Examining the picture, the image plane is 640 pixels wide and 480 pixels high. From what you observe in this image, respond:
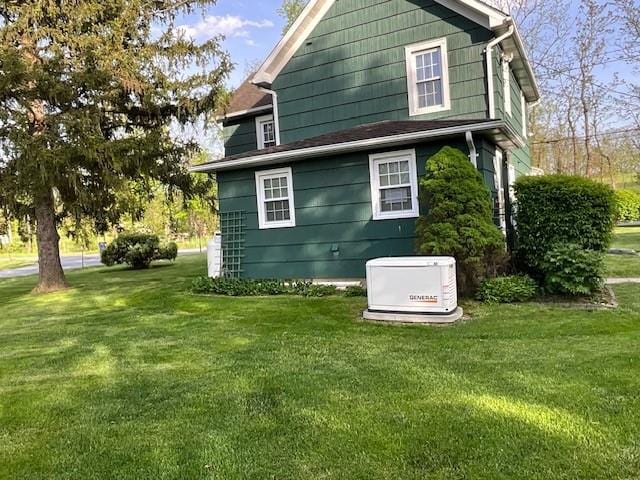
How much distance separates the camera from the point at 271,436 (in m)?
3.04

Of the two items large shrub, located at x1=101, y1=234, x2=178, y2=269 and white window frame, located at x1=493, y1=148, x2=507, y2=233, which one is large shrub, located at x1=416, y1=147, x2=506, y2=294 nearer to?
white window frame, located at x1=493, y1=148, x2=507, y2=233

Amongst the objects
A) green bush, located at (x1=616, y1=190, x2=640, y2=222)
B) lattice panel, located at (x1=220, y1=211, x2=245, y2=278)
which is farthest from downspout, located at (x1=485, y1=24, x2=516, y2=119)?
green bush, located at (x1=616, y1=190, x2=640, y2=222)

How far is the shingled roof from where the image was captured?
13211 mm

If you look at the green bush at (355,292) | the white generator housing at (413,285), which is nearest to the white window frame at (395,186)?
the green bush at (355,292)

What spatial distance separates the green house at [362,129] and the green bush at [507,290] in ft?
5.81

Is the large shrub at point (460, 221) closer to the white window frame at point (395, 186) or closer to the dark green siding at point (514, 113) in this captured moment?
the white window frame at point (395, 186)

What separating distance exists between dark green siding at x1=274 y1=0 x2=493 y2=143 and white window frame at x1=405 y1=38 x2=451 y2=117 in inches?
3.7

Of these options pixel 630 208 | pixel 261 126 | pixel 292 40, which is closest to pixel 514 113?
pixel 292 40

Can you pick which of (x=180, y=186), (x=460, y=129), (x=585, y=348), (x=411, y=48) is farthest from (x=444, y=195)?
(x=180, y=186)

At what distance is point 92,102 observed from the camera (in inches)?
452

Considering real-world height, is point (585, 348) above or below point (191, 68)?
below

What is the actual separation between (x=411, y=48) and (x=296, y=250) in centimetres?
468

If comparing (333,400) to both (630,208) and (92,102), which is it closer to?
(92,102)

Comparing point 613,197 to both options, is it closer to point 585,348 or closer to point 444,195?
point 444,195
